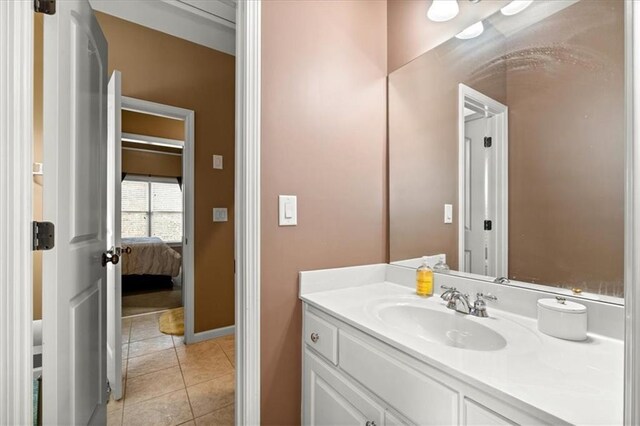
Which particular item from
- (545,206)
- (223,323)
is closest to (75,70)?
(545,206)

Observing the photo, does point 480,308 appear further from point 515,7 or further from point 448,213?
point 515,7

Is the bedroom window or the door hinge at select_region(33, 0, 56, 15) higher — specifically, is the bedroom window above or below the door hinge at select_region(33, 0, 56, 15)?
below

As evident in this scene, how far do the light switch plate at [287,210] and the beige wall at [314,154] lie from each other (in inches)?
0.8

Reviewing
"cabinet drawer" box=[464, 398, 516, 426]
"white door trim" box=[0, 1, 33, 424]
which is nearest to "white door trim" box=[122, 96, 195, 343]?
"white door trim" box=[0, 1, 33, 424]

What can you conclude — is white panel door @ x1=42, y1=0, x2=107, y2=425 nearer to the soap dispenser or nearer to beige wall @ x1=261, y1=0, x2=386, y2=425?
beige wall @ x1=261, y1=0, x2=386, y2=425

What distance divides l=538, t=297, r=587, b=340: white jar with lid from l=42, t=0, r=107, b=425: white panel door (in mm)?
1571

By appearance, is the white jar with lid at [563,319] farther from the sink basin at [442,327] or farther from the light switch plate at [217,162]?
the light switch plate at [217,162]

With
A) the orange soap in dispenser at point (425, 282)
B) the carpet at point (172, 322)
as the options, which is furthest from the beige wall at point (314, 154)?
the carpet at point (172, 322)

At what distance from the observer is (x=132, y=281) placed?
4930 mm

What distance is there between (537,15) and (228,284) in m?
2.98

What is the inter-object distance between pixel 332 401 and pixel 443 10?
170 centimetres

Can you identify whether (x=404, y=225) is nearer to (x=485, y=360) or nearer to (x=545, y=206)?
(x=545, y=206)

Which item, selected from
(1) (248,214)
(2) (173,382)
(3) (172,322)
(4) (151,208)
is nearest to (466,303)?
(1) (248,214)

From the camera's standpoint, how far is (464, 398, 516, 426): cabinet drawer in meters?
0.62
